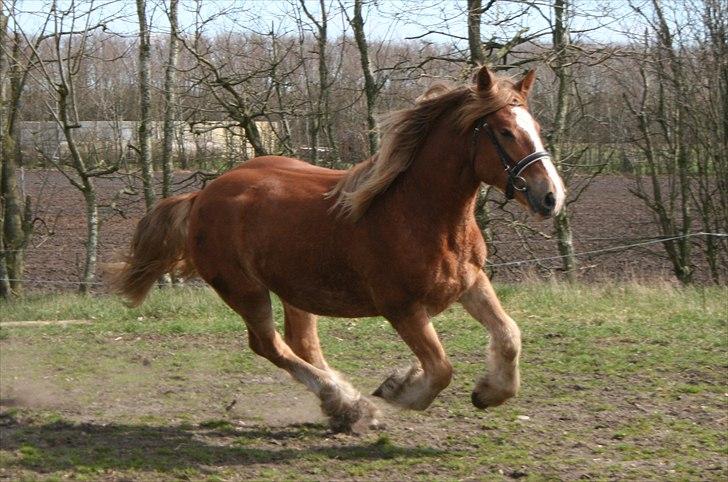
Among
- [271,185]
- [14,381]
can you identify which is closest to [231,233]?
[271,185]

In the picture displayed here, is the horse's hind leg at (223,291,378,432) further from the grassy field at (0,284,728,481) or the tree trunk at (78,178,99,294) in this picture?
the tree trunk at (78,178,99,294)

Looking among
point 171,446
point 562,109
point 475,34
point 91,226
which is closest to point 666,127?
point 562,109

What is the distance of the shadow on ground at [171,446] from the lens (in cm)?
512

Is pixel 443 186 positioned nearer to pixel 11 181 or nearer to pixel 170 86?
pixel 170 86

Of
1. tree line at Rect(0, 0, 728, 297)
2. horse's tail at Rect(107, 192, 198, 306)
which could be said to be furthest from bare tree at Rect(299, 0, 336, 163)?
horse's tail at Rect(107, 192, 198, 306)

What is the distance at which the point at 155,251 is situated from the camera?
22.9ft

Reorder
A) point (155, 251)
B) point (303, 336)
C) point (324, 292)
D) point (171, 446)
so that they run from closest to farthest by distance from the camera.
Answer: point (171, 446), point (324, 292), point (303, 336), point (155, 251)

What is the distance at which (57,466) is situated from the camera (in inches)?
197

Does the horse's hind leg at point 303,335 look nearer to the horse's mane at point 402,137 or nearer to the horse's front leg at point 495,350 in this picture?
the horse's mane at point 402,137

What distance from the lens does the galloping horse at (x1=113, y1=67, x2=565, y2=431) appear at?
16.8 ft

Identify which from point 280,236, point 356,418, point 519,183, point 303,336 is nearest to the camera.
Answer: point 519,183

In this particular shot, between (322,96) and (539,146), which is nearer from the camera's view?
(539,146)

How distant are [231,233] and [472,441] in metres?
2.11

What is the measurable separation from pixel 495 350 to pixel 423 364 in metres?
0.44
